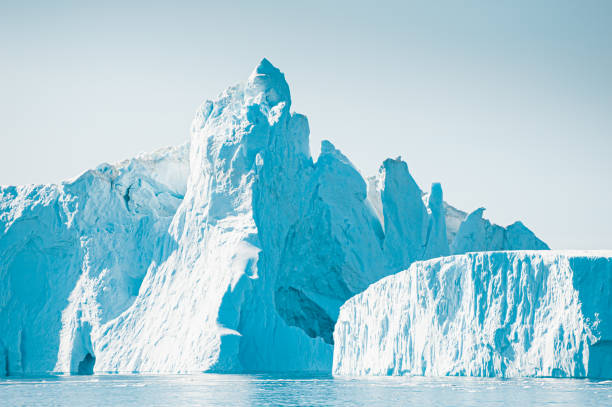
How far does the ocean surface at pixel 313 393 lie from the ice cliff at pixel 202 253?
7318mm

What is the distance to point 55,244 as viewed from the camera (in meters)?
39.9

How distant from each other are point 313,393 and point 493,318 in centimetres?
697

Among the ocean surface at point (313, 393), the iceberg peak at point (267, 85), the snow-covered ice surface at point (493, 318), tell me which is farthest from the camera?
the iceberg peak at point (267, 85)

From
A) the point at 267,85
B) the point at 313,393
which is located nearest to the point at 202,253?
the point at 267,85

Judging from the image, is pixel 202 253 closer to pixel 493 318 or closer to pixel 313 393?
pixel 493 318

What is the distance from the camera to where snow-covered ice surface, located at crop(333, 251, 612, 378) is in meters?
25.0

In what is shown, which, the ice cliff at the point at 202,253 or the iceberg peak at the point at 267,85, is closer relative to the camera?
the ice cliff at the point at 202,253

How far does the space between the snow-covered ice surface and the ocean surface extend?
669mm

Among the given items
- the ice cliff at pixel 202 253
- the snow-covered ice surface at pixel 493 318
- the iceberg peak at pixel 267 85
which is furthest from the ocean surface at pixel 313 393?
the iceberg peak at pixel 267 85

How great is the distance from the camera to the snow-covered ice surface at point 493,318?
25000 mm

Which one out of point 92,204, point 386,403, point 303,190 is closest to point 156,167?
point 92,204

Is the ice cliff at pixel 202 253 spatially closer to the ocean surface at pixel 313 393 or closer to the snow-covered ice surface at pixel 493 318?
the snow-covered ice surface at pixel 493 318

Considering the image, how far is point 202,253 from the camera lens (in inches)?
1510

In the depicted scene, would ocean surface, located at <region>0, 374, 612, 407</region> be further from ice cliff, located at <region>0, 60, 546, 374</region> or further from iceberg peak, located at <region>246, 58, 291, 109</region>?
iceberg peak, located at <region>246, 58, 291, 109</region>
